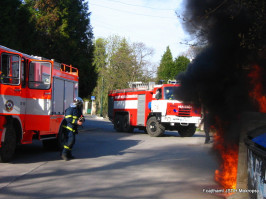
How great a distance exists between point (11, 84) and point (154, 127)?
1084 cm

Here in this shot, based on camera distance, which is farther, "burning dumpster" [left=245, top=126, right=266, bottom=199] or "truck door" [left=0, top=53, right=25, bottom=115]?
"truck door" [left=0, top=53, right=25, bottom=115]

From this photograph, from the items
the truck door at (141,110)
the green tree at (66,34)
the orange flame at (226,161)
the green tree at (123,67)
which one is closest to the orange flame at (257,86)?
the orange flame at (226,161)

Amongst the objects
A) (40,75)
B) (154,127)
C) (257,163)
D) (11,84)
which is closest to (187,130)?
(154,127)

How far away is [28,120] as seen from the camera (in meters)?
9.70

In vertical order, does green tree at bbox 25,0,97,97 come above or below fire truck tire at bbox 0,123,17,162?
above

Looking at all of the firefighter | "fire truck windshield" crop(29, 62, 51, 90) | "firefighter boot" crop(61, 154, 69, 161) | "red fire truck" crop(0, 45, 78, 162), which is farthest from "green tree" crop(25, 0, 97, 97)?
"firefighter boot" crop(61, 154, 69, 161)

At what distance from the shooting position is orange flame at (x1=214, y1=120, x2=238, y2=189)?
6.44 m

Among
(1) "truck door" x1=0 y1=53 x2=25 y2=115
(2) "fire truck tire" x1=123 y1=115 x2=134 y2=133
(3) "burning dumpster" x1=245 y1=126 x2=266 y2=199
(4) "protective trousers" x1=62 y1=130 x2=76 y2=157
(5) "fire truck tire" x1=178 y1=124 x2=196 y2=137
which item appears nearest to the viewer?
(3) "burning dumpster" x1=245 y1=126 x2=266 y2=199

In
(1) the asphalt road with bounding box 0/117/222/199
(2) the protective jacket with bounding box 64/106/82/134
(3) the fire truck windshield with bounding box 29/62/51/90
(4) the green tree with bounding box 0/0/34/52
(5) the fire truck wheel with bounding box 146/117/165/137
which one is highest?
(4) the green tree with bounding box 0/0/34/52

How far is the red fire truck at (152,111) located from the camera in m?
17.4

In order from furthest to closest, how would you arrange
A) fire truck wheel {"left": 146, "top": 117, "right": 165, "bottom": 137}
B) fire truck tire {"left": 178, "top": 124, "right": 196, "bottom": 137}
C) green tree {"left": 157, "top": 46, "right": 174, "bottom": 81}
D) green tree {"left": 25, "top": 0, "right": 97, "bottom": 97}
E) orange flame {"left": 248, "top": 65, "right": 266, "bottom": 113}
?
green tree {"left": 157, "top": 46, "right": 174, "bottom": 81} → green tree {"left": 25, "top": 0, "right": 97, "bottom": 97} → fire truck tire {"left": 178, "top": 124, "right": 196, "bottom": 137} → fire truck wheel {"left": 146, "top": 117, "right": 165, "bottom": 137} → orange flame {"left": 248, "top": 65, "right": 266, "bottom": 113}

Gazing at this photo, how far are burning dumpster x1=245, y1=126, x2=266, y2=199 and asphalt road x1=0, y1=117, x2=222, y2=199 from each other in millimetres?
1077

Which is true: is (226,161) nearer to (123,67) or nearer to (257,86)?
(257,86)

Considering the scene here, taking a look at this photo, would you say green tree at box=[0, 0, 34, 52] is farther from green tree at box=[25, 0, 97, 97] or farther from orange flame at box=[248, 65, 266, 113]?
orange flame at box=[248, 65, 266, 113]
